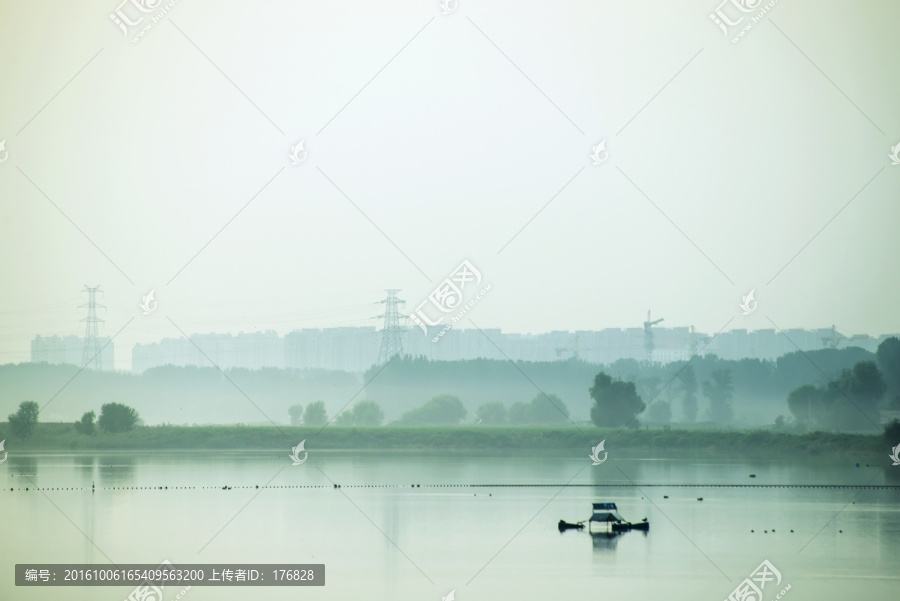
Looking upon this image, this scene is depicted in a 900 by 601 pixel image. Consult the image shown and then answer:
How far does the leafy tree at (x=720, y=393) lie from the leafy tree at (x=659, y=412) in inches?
123

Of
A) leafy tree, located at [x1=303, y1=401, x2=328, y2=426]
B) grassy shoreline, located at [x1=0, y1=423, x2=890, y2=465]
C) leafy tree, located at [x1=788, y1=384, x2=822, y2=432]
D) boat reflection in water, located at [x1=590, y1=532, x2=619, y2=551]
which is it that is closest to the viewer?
boat reflection in water, located at [x1=590, y1=532, x2=619, y2=551]

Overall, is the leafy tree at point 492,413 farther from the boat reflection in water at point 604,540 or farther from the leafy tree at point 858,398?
the boat reflection in water at point 604,540

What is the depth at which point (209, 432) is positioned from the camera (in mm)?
61188

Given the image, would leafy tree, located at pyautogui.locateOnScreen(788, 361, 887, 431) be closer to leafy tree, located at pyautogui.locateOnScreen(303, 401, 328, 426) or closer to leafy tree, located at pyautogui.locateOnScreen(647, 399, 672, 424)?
leafy tree, located at pyautogui.locateOnScreen(647, 399, 672, 424)

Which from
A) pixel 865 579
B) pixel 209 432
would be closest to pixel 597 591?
pixel 865 579

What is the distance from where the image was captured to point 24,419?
55188mm

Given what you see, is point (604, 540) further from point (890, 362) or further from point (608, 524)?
point (890, 362)

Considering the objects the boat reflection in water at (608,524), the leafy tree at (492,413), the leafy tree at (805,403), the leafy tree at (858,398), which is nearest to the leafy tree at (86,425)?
the leafy tree at (492,413)

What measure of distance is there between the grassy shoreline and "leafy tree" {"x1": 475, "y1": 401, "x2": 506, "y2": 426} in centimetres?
675

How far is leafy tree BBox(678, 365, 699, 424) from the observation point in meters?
69.2

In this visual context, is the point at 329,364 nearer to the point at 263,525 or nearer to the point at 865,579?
the point at 263,525

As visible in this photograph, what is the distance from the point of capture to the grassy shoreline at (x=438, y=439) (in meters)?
53.1
